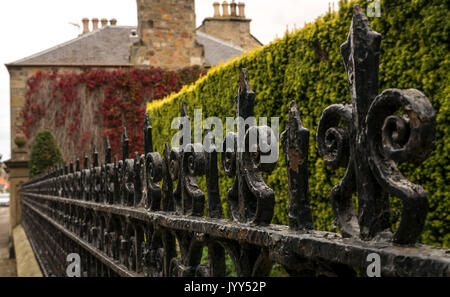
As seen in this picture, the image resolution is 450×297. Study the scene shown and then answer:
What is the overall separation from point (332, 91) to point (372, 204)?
404cm

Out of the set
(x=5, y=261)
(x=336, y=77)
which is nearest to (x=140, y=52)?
(x=5, y=261)

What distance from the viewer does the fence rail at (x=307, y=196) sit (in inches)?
32.2

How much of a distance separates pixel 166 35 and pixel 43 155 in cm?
905

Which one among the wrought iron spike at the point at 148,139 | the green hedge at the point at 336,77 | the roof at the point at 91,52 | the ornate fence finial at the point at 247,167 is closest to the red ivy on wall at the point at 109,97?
the roof at the point at 91,52

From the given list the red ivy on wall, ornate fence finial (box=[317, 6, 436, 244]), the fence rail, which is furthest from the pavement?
ornate fence finial (box=[317, 6, 436, 244])

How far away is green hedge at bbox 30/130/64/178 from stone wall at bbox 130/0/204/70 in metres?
7.33

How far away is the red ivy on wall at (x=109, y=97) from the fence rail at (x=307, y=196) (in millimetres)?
16835

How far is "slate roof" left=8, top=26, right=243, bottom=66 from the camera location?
21312 mm

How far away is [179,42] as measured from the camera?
20250 millimetres

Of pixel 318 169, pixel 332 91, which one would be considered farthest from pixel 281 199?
pixel 332 91

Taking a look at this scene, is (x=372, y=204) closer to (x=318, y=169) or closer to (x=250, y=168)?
(x=250, y=168)

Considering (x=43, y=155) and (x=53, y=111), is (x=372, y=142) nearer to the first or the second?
(x=43, y=155)

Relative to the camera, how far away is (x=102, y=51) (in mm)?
22516

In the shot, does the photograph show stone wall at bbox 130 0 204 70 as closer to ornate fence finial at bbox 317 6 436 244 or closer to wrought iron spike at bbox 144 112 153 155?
wrought iron spike at bbox 144 112 153 155
